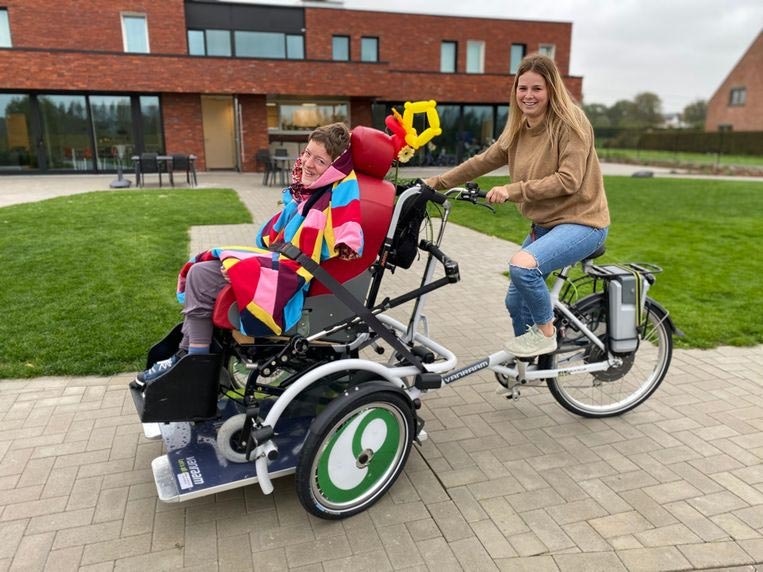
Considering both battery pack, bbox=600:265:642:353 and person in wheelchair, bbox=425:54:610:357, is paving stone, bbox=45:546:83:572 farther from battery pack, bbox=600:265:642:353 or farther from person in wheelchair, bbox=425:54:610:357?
battery pack, bbox=600:265:642:353

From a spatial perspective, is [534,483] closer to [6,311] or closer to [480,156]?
[480,156]

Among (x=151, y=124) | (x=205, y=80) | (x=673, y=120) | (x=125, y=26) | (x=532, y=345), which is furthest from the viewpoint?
(x=673, y=120)

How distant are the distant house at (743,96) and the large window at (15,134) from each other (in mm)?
51271

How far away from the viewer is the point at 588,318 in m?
3.55

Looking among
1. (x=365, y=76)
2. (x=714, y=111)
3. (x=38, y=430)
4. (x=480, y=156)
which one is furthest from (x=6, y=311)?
(x=714, y=111)

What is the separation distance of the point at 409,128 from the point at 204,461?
1757 millimetres

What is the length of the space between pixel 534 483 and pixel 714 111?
205 ft

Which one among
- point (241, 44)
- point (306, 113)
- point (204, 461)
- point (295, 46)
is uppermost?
point (295, 46)

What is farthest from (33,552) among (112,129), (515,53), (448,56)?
(515,53)

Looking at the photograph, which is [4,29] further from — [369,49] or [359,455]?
[359,455]

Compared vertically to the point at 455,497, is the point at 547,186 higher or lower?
higher

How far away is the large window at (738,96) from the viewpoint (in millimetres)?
51750

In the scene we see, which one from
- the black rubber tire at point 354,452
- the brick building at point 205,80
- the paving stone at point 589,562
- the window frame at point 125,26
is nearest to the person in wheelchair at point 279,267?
the black rubber tire at point 354,452

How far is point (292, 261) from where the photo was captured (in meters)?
2.60
